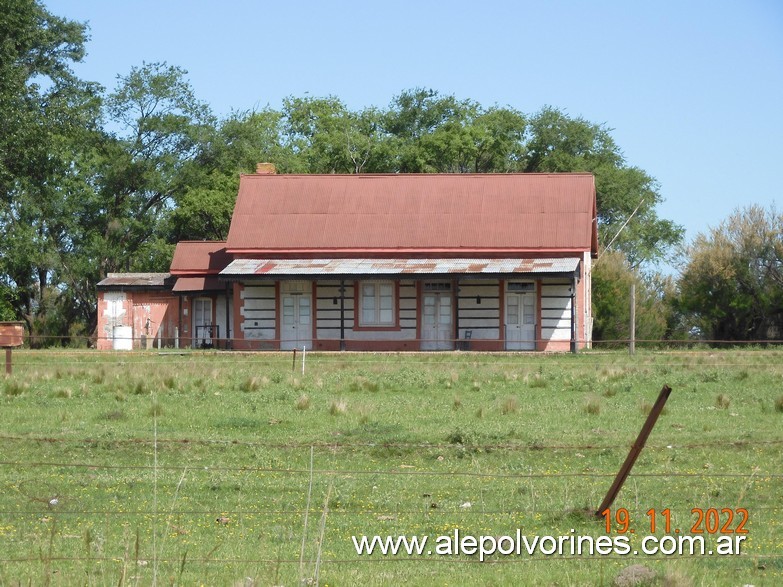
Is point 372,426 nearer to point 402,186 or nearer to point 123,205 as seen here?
point 402,186

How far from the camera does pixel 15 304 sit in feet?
175

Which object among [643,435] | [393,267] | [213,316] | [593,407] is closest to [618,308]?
[393,267]

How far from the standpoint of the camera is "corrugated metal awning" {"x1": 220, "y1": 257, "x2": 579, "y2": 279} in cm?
3816

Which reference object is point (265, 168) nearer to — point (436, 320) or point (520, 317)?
point (436, 320)

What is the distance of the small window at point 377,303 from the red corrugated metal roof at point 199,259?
17.8ft

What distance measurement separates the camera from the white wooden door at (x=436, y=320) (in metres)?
40.3

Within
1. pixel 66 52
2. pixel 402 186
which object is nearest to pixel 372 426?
pixel 402 186

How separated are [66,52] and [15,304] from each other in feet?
41.7

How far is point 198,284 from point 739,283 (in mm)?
19576

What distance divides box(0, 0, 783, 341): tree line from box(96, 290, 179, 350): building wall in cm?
497

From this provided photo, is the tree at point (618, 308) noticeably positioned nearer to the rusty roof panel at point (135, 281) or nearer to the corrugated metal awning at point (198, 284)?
the corrugated metal awning at point (198, 284)

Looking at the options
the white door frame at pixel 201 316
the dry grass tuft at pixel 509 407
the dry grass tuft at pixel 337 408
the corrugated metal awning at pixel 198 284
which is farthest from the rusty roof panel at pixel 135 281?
the dry grass tuft at pixel 509 407

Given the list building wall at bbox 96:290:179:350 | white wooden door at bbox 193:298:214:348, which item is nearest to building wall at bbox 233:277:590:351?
white wooden door at bbox 193:298:214:348

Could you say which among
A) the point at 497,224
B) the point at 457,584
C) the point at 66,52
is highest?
the point at 66,52
